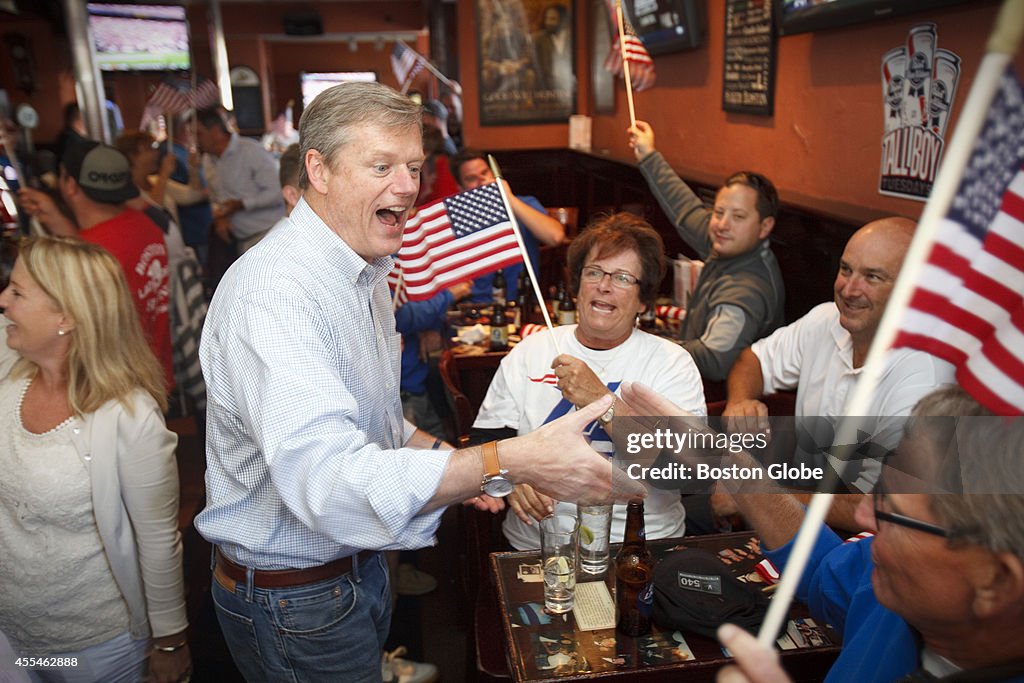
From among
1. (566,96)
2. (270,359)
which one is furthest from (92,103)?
(270,359)

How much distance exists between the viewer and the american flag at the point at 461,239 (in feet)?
9.37

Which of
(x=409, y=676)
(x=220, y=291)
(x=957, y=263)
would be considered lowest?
(x=409, y=676)

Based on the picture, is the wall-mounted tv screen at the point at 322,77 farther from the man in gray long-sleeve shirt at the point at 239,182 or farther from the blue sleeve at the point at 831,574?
the blue sleeve at the point at 831,574

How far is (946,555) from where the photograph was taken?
1.03m

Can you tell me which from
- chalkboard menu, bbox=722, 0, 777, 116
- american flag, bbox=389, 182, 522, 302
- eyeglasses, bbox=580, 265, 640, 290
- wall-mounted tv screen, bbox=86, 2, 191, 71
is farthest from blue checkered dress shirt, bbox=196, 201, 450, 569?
wall-mounted tv screen, bbox=86, 2, 191, 71

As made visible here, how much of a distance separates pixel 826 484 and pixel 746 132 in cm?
389

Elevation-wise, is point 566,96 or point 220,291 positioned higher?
point 566,96

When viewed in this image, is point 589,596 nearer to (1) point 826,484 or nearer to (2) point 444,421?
(1) point 826,484

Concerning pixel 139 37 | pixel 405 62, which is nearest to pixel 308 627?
pixel 405 62

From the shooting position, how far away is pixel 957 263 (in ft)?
2.68

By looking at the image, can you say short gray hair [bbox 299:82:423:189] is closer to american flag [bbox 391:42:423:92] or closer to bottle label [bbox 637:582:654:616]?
bottle label [bbox 637:582:654:616]

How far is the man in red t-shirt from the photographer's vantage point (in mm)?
3428

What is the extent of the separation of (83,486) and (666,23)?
4.47 metres

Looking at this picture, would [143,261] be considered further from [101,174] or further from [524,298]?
[524,298]
